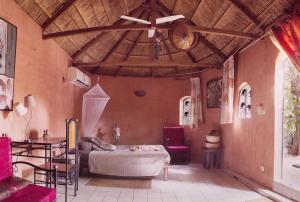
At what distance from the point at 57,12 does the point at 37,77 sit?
123 cm

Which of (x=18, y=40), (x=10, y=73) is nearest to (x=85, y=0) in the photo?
(x=18, y=40)

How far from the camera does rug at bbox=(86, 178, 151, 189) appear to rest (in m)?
4.86

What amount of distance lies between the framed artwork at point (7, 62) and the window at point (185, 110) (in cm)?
563

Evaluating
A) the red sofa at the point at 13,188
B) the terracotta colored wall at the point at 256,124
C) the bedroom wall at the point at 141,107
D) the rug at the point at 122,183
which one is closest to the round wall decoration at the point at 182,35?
the terracotta colored wall at the point at 256,124

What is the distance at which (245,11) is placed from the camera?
457cm

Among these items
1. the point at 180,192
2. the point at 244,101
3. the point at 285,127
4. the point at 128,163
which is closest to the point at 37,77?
the point at 128,163

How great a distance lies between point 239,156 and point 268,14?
3.02 meters

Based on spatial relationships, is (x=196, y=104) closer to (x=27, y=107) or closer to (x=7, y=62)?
(x=27, y=107)

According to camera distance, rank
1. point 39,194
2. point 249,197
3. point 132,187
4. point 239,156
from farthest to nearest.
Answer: point 239,156, point 132,187, point 249,197, point 39,194

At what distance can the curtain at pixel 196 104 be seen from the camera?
7.63 metres

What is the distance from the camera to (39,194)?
2.58 metres

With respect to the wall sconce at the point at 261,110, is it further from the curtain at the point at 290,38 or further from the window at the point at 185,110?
the window at the point at 185,110

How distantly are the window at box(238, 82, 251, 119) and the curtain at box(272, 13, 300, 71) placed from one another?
194 centimetres

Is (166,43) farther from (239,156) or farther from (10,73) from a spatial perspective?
(10,73)
